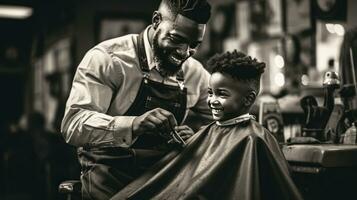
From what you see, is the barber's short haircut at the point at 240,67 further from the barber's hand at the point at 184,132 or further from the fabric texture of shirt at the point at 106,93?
the fabric texture of shirt at the point at 106,93

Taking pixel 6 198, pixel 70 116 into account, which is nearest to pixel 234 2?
pixel 70 116

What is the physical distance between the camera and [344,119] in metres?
2.71

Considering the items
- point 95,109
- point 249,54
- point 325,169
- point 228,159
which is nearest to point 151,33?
point 95,109

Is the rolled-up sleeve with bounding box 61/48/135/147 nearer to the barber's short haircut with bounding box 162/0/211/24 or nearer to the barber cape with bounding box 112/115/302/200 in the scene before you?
the barber cape with bounding box 112/115/302/200

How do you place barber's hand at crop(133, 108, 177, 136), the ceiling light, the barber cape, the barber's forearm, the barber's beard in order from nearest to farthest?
the barber cape → barber's hand at crop(133, 108, 177, 136) → the barber's forearm → the barber's beard → the ceiling light

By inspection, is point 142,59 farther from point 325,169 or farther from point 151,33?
point 325,169

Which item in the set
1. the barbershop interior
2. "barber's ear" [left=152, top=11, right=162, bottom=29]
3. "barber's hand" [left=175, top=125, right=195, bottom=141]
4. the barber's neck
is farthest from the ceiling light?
"barber's hand" [left=175, top=125, right=195, bottom=141]

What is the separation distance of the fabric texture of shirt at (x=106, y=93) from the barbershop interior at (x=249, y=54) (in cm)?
39

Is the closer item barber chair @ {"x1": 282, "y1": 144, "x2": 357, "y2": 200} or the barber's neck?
barber chair @ {"x1": 282, "y1": 144, "x2": 357, "y2": 200}

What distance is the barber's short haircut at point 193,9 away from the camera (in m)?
2.33

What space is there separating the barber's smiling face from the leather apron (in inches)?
5.5

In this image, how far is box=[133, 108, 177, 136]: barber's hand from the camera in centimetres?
209

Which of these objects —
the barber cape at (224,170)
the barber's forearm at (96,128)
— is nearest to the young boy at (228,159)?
the barber cape at (224,170)

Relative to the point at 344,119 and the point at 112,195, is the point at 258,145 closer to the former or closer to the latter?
the point at 112,195
